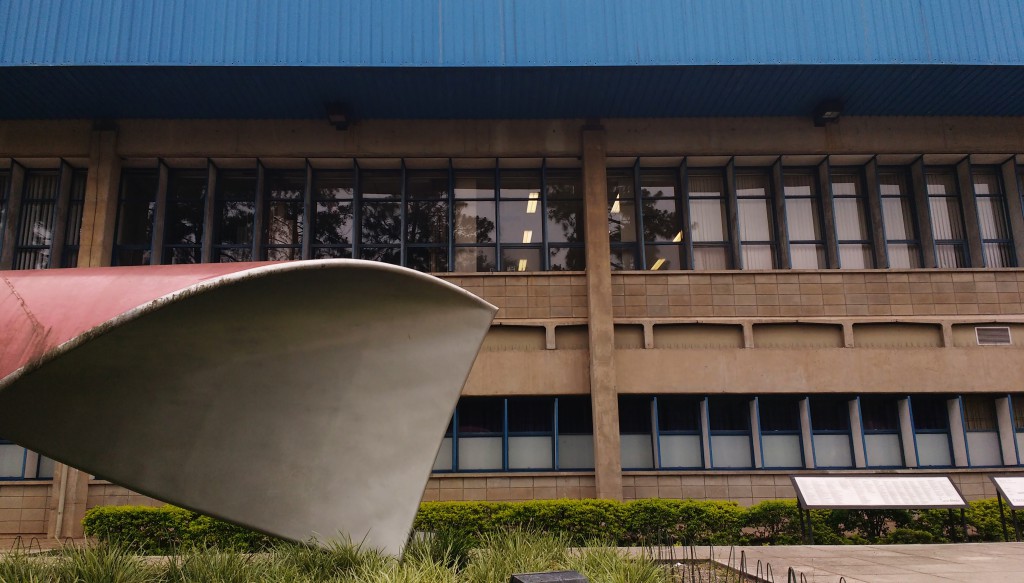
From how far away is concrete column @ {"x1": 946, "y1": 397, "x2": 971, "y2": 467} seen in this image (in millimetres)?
18766

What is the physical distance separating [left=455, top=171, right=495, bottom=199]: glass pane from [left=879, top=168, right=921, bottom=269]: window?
11153mm

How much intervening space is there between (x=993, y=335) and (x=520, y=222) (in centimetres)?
1293

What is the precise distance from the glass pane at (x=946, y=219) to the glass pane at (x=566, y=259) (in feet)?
33.1

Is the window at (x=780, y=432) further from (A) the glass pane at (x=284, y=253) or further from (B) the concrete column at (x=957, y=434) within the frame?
(A) the glass pane at (x=284, y=253)

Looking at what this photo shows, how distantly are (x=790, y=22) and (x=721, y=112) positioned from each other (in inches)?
117

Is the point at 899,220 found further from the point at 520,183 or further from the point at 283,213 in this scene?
the point at 283,213

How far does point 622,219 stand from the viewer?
20.9m

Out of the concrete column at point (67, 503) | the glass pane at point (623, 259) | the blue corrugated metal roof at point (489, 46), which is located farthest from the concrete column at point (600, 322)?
the concrete column at point (67, 503)

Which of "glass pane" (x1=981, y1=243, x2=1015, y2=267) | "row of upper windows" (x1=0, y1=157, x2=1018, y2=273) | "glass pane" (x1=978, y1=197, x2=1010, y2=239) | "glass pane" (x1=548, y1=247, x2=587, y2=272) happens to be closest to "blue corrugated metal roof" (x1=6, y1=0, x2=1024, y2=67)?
"row of upper windows" (x1=0, y1=157, x2=1018, y2=273)

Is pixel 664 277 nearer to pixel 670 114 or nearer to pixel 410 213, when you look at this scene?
pixel 670 114

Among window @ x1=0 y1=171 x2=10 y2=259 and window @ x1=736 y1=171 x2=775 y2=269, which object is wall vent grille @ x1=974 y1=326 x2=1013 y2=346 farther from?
window @ x1=0 y1=171 x2=10 y2=259

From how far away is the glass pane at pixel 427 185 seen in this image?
2088 cm

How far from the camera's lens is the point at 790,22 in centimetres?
1775

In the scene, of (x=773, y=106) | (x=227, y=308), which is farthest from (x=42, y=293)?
(x=773, y=106)
